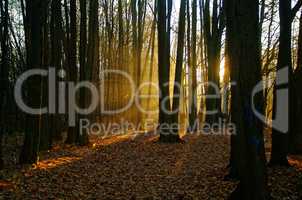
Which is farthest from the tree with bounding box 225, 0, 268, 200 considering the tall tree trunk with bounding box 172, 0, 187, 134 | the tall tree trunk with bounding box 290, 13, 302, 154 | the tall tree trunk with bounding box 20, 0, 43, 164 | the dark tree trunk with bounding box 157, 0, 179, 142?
the dark tree trunk with bounding box 157, 0, 179, 142

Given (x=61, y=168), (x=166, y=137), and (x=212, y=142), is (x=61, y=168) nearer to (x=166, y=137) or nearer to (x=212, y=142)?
(x=166, y=137)

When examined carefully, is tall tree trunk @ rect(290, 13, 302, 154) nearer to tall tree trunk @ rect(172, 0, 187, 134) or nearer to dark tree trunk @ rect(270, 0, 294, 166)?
dark tree trunk @ rect(270, 0, 294, 166)

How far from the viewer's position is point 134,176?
10609mm

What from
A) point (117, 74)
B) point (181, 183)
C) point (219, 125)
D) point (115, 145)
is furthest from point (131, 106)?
point (181, 183)

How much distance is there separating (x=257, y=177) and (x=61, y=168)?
666cm

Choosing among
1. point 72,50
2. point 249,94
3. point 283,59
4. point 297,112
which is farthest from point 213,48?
point 249,94

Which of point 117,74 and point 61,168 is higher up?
point 117,74

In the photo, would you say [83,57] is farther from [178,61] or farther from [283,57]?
[283,57]

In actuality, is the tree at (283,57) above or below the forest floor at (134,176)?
above

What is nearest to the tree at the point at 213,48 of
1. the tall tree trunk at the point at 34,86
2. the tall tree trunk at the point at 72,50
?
the tall tree trunk at the point at 72,50

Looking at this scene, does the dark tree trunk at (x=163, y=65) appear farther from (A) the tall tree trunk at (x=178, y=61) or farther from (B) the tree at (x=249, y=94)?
(B) the tree at (x=249, y=94)

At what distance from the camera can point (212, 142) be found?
56.6ft

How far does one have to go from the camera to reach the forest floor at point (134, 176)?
27.2ft

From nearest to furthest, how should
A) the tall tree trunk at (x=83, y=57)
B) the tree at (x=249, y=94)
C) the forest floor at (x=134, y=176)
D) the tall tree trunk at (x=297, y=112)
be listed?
the tree at (x=249, y=94) < the forest floor at (x=134, y=176) < the tall tree trunk at (x=297, y=112) < the tall tree trunk at (x=83, y=57)
